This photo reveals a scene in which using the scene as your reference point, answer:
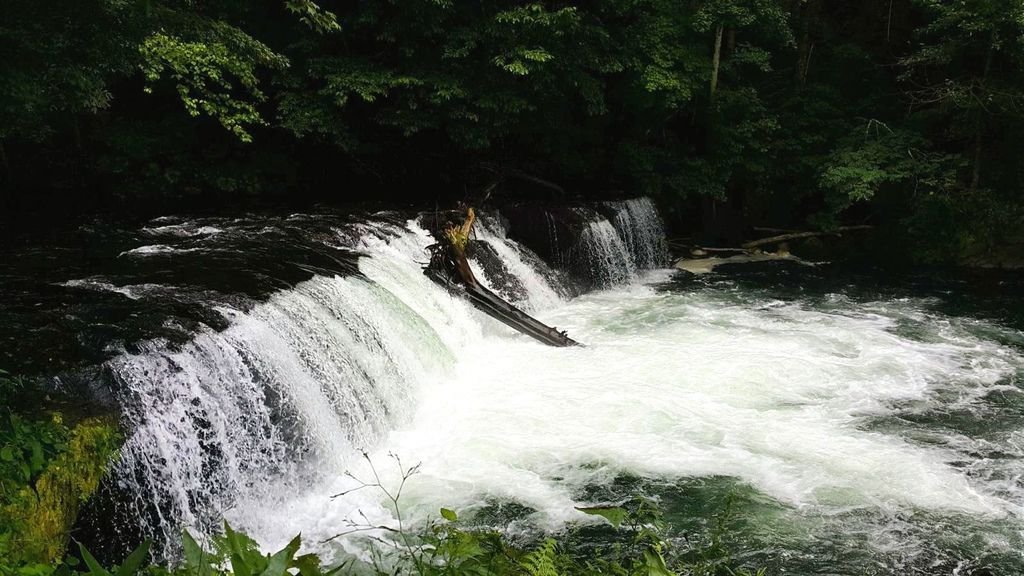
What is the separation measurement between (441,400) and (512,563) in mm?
4773

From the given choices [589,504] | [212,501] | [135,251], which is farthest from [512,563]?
[135,251]

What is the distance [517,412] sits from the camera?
23.8 ft

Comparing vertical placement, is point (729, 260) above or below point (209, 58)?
below

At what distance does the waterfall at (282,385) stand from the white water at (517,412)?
0.02 m

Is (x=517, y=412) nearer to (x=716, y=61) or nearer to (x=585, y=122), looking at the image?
(x=585, y=122)

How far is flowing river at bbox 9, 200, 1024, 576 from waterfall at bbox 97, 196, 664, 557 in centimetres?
2

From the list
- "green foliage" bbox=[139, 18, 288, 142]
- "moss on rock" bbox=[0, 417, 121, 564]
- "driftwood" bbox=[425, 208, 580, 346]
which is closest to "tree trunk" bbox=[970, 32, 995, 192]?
"driftwood" bbox=[425, 208, 580, 346]

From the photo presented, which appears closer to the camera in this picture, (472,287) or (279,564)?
(279,564)

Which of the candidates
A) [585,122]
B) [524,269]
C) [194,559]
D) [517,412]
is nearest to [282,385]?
[517,412]

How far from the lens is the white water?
5.40m

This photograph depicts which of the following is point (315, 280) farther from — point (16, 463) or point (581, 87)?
point (581, 87)

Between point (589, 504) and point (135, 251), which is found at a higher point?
point (135, 251)

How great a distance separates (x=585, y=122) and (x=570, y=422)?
9755 mm

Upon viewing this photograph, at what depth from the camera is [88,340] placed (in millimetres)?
5578
